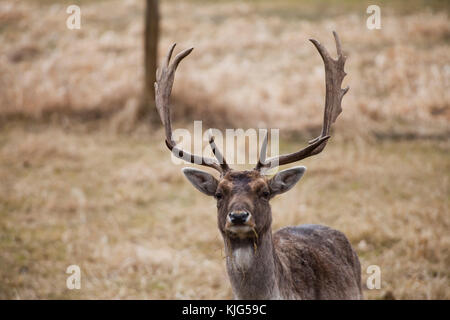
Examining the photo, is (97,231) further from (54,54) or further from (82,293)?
(54,54)

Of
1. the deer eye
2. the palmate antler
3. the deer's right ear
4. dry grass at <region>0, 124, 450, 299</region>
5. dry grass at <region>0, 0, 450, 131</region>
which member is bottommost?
dry grass at <region>0, 124, 450, 299</region>

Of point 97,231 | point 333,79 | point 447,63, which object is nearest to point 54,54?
point 97,231

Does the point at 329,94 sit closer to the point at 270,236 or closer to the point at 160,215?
the point at 270,236

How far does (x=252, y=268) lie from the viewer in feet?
13.7

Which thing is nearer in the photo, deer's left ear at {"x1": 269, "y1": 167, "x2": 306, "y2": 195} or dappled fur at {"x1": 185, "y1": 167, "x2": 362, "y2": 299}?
dappled fur at {"x1": 185, "y1": 167, "x2": 362, "y2": 299}

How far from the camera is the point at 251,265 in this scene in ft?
13.7

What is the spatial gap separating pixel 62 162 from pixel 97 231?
3.16 m

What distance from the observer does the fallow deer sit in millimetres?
4133

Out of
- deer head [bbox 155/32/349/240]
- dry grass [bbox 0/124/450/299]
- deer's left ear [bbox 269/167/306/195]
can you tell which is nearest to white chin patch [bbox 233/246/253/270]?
deer head [bbox 155/32/349/240]

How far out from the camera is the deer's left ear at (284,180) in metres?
4.41

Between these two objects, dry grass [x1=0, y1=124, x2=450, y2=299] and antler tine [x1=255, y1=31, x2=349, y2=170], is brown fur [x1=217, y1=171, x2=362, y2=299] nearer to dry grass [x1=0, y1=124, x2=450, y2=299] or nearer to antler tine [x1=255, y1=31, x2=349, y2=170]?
antler tine [x1=255, y1=31, x2=349, y2=170]

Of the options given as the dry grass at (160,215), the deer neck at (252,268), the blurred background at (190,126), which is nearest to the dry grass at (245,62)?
the blurred background at (190,126)

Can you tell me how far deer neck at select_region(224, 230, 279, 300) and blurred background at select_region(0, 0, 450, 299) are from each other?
202 cm

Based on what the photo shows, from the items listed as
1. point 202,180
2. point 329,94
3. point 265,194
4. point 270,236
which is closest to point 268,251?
point 270,236
